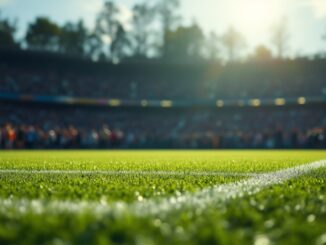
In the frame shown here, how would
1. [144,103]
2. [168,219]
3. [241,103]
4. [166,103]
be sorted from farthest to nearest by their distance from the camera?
[166,103] → [144,103] → [241,103] → [168,219]

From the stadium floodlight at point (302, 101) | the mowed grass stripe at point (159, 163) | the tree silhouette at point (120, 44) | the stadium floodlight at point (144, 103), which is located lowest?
the mowed grass stripe at point (159, 163)

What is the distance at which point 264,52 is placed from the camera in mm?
88375

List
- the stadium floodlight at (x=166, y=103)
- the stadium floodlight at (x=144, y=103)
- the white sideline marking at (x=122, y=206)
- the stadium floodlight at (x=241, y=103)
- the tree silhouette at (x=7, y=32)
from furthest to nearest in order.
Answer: the tree silhouette at (x=7, y=32)
the stadium floodlight at (x=166, y=103)
the stadium floodlight at (x=144, y=103)
the stadium floodlight at (x=241, y=103)
the white sideline marking at (x=122, y=206)

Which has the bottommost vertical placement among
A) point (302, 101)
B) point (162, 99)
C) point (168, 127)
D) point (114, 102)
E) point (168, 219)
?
point (168, 219)

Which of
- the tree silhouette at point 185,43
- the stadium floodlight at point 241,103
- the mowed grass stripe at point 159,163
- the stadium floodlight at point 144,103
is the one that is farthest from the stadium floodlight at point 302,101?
the tree silhouette at point 185,43

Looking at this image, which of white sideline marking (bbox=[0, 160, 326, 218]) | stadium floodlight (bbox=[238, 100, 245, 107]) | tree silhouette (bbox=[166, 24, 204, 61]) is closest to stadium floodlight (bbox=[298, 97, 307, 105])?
stadium floodlight (bbox=[238, 100, 245, 107])

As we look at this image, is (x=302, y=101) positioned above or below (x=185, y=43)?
below

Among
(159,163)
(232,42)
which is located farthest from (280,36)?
(159,163)

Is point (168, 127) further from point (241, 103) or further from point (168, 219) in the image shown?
point (168, 219)

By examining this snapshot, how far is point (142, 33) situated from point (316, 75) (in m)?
34.8

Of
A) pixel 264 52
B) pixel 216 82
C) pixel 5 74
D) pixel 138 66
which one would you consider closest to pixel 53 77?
pixel 5 74

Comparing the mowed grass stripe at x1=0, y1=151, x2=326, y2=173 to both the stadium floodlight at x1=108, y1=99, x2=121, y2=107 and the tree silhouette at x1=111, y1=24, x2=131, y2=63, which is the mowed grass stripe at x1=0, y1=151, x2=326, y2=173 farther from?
the tree silhouette at x1=111, y1=24, x2=131, y2=63

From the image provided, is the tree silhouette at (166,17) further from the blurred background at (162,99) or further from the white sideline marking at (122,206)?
the white sideline marking at (122,206)

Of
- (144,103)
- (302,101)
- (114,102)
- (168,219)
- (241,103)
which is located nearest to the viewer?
(168,219)
